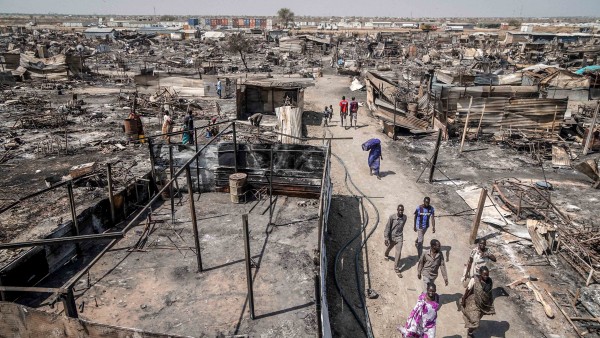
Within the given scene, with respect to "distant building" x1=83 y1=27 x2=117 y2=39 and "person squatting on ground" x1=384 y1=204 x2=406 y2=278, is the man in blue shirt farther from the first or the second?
"distant building" x1=83 y1=27 x2=117 y2=39

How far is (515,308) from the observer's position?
7176 millimetres

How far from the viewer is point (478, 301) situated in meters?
6.05

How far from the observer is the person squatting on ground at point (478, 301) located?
597cm

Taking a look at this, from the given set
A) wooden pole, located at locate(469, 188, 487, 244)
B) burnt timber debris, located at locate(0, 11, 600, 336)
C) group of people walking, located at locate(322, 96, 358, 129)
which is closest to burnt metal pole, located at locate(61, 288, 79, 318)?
burnt timber debris, located at locate(0, 11, 600, 336)

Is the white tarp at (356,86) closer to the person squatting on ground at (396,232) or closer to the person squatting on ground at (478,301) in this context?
the person squatting on ground at (396,232)

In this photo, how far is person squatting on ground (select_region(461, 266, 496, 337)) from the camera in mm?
5969

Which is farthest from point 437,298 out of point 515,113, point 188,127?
point 515,113

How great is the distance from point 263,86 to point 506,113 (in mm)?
11970

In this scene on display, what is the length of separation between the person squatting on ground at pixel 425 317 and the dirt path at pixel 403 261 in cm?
81

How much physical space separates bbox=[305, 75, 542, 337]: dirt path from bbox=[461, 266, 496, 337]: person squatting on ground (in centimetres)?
51

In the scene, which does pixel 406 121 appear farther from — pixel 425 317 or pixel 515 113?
pixel 425 317

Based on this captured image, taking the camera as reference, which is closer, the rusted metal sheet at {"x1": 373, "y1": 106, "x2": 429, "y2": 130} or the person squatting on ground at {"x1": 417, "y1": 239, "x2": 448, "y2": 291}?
the person squatting on ground at {"x1": 417, "y1": 239, "x2": 448, "y2": 291}

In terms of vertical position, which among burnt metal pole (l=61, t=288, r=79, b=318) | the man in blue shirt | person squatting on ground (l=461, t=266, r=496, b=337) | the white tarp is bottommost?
person squatting on ground (l=461, t=266, r=496, b=337)

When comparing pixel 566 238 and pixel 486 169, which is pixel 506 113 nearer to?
pixel 486 169
